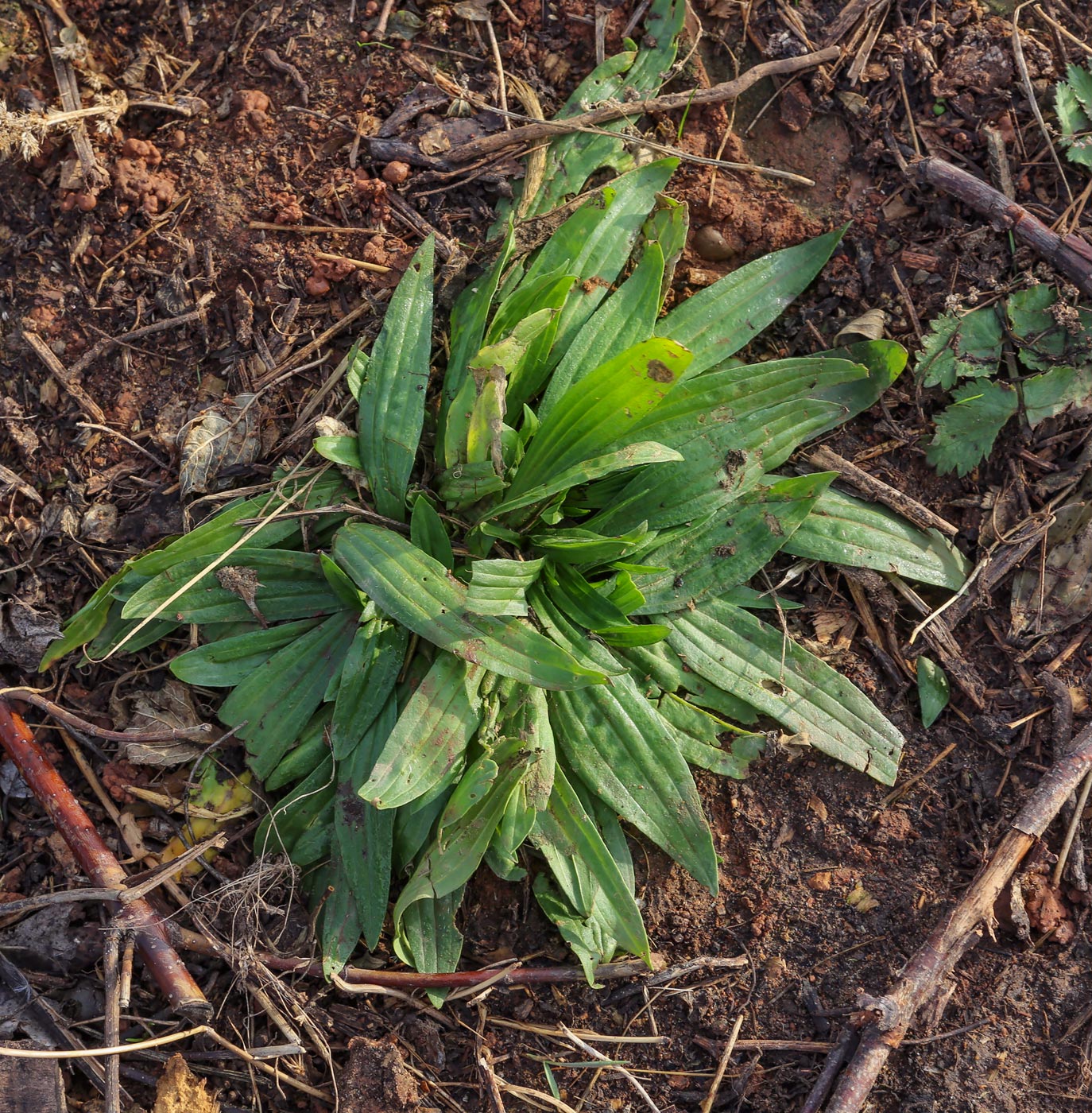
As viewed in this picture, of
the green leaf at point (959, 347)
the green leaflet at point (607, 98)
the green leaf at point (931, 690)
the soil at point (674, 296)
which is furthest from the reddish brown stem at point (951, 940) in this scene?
the green leaflet at point (607, 98)

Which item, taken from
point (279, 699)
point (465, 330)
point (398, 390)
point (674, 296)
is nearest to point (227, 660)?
point (279, 699)

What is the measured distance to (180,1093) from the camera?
2.32 m

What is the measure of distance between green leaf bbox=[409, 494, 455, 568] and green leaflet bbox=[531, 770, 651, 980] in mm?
707

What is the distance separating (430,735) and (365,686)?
287 millimetres

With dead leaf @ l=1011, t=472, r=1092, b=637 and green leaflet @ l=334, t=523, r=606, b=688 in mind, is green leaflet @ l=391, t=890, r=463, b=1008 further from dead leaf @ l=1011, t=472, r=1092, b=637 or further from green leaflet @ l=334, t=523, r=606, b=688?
dead leaf @ l=1011, t=472, r=1092, b=637

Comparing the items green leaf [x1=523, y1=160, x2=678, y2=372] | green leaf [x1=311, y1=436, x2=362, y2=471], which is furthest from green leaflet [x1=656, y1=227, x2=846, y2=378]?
green leaf [x1=311, y1=436, x2=362, y2=471]

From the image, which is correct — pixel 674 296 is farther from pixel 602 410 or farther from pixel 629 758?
pixel 629 758

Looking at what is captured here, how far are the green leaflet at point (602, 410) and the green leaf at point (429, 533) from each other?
0.22 meters

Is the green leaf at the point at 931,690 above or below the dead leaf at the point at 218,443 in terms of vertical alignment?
below

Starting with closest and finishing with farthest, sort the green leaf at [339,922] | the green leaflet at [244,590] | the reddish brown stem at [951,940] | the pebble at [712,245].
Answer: the reddish brown stem at [951,940] → the green leaf at [339,922] → the green leaflet at [244,590] → the pebble at [712,245]

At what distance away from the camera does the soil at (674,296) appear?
8.00 feet

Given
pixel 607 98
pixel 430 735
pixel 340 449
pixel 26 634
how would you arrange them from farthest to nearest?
pixel 607 98, pixel 26 634, pixel 340 449, pixel 430 735

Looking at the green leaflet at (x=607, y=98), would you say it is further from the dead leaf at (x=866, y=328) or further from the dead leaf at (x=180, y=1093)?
the dead leaf at (x=180, y=1093)

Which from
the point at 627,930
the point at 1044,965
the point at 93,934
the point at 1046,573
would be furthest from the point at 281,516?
the point at 1044,965
